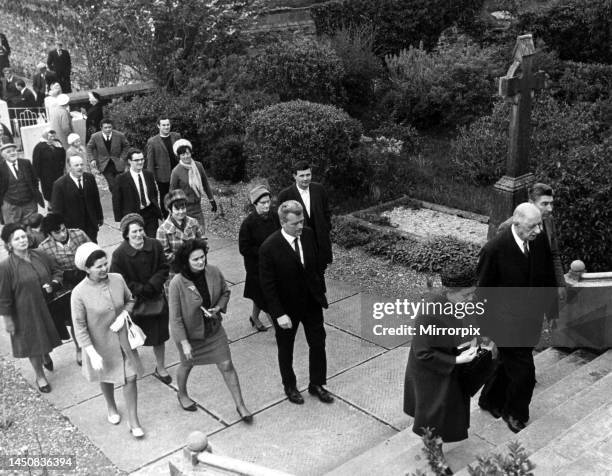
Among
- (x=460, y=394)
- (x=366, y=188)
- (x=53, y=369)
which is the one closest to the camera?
(x=460, y=394)

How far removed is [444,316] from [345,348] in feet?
9.80

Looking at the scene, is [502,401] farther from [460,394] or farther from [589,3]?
[589,3]

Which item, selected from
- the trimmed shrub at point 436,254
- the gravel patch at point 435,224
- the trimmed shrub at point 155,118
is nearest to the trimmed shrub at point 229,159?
the trimmed shrub at point 155,118

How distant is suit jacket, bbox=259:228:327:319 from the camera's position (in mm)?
6211

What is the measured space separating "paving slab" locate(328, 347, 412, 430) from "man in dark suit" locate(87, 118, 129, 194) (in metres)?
5.41

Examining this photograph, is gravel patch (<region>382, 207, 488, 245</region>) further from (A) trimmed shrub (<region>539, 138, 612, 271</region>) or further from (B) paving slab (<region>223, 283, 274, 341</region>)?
(B) paving slab (<region>223, 283, 274, 341</region>)

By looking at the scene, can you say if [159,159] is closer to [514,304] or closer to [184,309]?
[184,309]

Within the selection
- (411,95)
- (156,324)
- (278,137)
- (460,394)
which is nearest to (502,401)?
(460,394)

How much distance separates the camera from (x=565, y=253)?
308 inches

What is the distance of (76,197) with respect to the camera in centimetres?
868

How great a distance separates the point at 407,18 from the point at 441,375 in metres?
13.6

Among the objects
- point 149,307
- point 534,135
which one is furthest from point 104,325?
point 534,135

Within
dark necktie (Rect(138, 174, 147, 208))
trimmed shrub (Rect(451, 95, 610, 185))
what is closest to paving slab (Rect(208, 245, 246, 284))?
dark necktie (Rect(138, 174, 147, 208))

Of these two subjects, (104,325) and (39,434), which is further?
(39,434)
